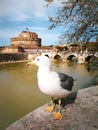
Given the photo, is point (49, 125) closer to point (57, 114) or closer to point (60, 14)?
point (57, 114)

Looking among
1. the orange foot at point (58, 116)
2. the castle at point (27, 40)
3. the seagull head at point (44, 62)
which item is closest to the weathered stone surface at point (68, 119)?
the orange foot at point (58, 116)

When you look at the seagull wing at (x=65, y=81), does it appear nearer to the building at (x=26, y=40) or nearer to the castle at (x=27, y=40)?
the castle at (x=27, y=40)

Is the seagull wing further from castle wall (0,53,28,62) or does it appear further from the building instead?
the building

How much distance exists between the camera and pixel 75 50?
10.2 meters

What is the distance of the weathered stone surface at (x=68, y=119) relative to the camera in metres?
4.10

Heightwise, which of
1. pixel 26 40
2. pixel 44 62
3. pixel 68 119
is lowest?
pixel 68 119

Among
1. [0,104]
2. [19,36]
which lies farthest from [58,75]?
[19,36]

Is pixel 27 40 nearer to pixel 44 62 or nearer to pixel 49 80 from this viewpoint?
pixel 44 62

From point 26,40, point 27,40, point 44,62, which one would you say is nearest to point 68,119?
point 44,62

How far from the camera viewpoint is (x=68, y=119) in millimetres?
4379

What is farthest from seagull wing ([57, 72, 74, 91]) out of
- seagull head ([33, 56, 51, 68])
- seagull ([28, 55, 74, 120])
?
seagull head ([33, 56, 51, 68])

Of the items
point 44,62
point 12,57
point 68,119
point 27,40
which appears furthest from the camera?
point 27,40

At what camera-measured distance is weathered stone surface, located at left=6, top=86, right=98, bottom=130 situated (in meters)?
4.10

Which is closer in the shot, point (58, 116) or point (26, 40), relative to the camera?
point (58, 116)
